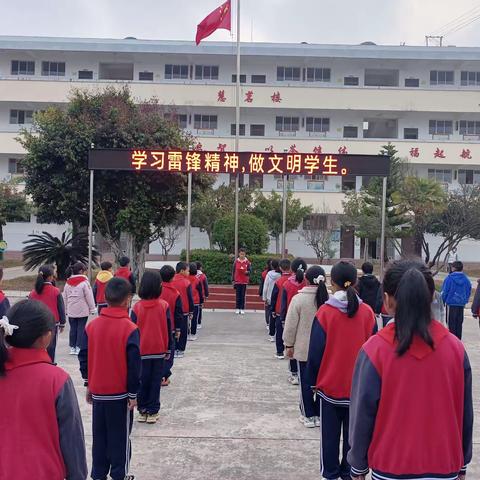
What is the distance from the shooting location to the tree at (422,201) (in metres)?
18.0

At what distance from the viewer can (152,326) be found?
4.78m

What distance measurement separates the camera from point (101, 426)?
11.8 ft

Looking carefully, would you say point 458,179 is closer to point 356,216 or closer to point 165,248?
point 356,216

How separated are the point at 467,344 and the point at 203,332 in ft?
15.8

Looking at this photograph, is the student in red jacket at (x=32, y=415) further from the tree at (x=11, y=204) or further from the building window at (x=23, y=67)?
the building window at (x=23, y=67)

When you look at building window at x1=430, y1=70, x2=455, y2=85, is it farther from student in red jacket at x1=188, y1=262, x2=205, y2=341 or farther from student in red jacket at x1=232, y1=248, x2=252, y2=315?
student in red jacket at x1=188, y1=262, x2=205, y2=341

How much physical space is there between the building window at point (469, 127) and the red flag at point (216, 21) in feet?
66.4

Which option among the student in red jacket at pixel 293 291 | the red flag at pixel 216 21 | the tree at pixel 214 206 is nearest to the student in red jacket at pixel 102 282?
the student in red jacket at pixel 293 291

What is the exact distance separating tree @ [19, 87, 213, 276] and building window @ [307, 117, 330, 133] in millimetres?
16670

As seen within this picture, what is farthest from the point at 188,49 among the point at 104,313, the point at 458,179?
the point at 104,313

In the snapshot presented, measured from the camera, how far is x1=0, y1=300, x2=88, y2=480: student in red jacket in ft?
6.93

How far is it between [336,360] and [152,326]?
1902 millimetres

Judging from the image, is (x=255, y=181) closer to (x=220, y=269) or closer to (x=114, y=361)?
(x=220, y=269)

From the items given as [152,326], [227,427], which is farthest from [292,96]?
[227,427]
